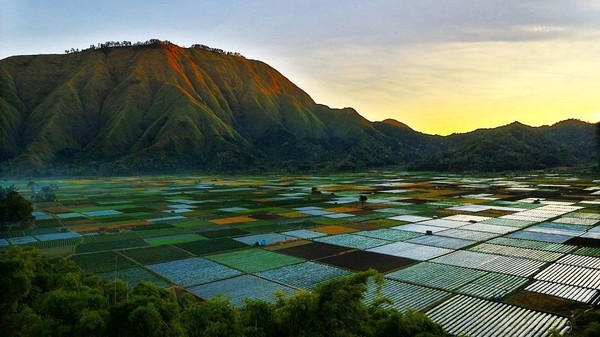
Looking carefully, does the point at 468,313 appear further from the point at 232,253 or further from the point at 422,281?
the point at 232,253

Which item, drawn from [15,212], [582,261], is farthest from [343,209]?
[15,212]

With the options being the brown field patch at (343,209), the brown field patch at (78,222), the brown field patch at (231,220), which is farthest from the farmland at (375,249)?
the brown field patch at (343,209)

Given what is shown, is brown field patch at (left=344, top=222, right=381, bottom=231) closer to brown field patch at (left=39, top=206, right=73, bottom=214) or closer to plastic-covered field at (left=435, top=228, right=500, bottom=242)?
plastic-covered field at (left=435, top=228, right=500, bottom=242)

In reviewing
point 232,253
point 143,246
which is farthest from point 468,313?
point 143,246

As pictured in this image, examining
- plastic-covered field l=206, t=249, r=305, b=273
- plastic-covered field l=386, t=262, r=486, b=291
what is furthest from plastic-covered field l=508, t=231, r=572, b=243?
plastic-covered field l=206, t=249, r=305, b=273

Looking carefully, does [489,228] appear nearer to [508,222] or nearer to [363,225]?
[508,222]
